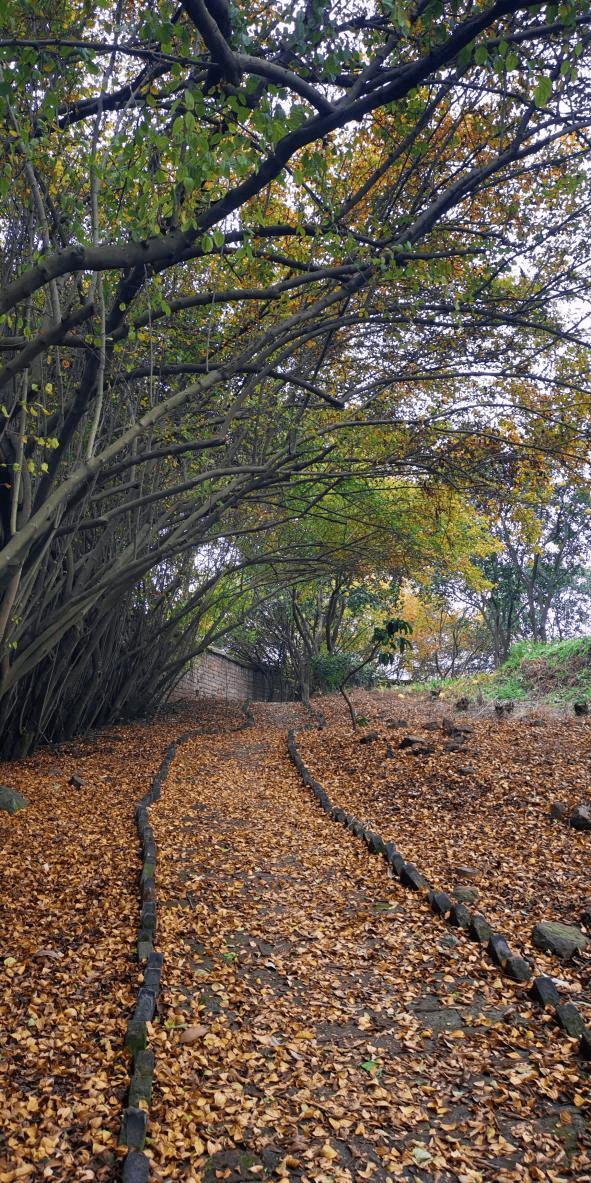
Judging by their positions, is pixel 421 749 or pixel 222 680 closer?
pixel 421 749

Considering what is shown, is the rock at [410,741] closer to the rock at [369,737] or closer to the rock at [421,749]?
the rock at [421,749]

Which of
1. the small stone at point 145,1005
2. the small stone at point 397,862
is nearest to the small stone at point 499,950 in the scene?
the small stone at point 397,862

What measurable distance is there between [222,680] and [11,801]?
13877 millimetres

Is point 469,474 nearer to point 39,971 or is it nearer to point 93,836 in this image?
point 93,836

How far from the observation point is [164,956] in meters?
3.68

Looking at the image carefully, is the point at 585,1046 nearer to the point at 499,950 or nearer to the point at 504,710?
the point at 499,950

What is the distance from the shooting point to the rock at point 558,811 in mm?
5217

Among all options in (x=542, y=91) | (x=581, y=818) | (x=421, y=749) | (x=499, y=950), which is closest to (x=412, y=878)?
(x=499, y=950)

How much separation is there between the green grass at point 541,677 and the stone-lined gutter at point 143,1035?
637cm

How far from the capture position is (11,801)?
6301mm

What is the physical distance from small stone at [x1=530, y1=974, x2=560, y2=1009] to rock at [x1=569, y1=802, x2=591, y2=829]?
1.81 m

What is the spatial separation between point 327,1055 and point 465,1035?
59 cm

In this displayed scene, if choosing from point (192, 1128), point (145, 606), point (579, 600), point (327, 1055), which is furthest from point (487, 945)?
point (579, 600)

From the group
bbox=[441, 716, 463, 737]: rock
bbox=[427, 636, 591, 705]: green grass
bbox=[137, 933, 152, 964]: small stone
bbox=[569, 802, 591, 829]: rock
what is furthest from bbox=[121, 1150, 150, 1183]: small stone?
bbox=[427, 636, 591, 705]: green grass
